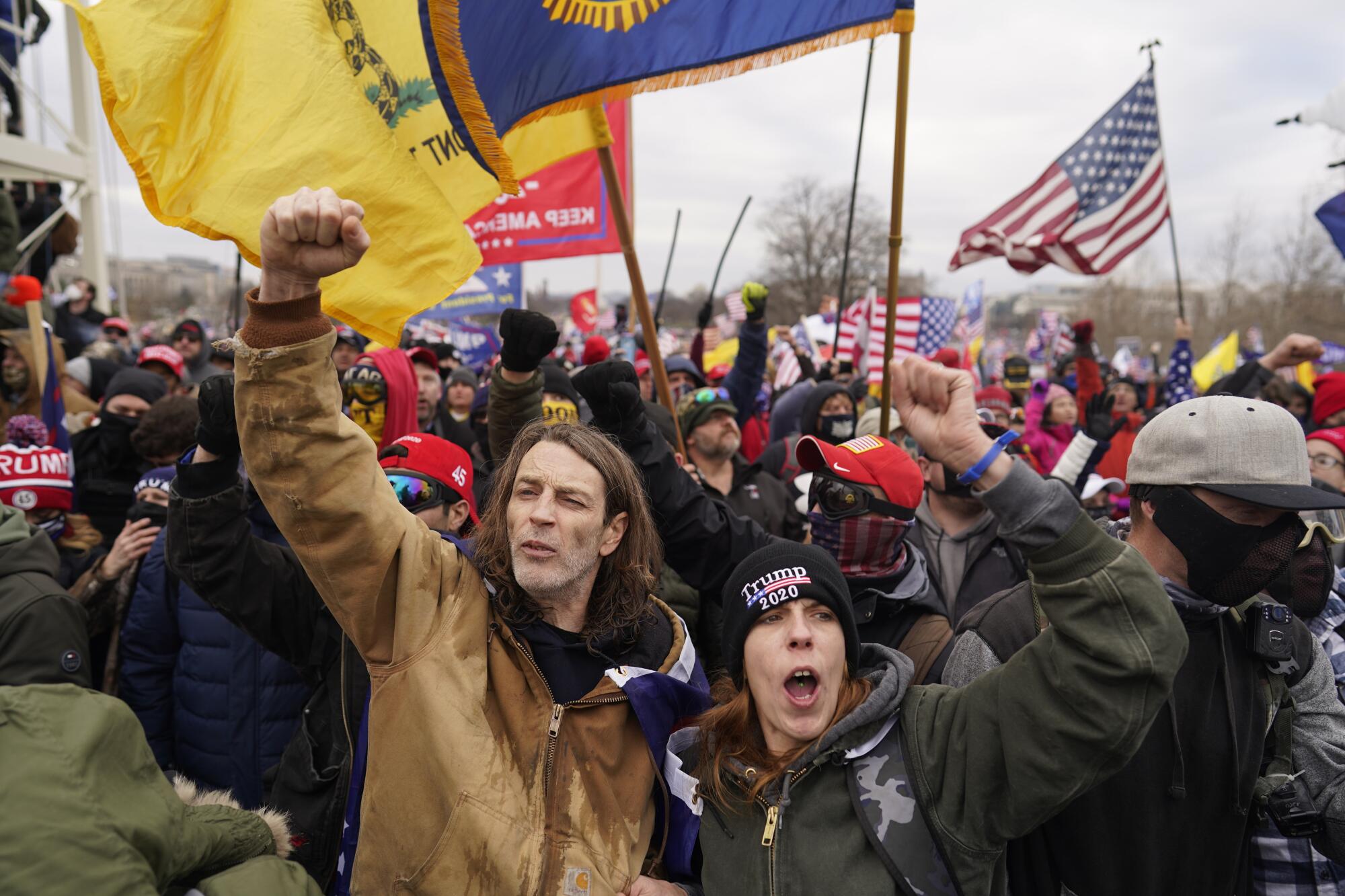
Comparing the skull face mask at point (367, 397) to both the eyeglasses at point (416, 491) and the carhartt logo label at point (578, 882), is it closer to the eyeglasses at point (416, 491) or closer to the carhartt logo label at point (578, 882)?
the eyeglasses at point (416, 491)

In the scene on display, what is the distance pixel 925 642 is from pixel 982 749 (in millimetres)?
872

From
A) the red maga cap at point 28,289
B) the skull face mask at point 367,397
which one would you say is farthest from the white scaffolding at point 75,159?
the skull face mask at point 367,397

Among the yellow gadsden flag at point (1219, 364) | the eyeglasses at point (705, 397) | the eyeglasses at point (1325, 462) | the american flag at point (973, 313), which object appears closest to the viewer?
the eyeglasses at point (1325, 462)

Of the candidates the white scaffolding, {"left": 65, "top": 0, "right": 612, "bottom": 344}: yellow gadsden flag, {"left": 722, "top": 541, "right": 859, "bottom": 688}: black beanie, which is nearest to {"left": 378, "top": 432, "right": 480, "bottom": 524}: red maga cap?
{"left": 65, "top": 0, "right": 612, "bottom": 344}: yellow gadsden flag

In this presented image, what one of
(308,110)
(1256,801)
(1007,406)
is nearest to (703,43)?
(308,110)

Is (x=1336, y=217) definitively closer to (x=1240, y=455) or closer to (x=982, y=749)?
(x=1240, y=455)

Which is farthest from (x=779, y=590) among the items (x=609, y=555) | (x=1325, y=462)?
(x=1325, y=462)

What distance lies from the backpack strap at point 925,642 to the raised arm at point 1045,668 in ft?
2.29

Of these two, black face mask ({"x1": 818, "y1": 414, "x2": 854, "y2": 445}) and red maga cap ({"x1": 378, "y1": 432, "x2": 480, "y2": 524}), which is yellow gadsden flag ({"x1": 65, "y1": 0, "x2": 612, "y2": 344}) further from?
black face mask ({"x1": 818, "y1": 414, "x2": 854, "y2": 445})

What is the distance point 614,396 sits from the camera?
3260mm

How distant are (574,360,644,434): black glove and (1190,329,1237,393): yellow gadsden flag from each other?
12201 mm

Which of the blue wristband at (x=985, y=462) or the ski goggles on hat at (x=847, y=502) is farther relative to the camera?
the ski goggles on hat at (x=847, y=502)

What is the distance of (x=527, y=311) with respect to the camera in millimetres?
3459

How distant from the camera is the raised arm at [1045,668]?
65.6 inches
